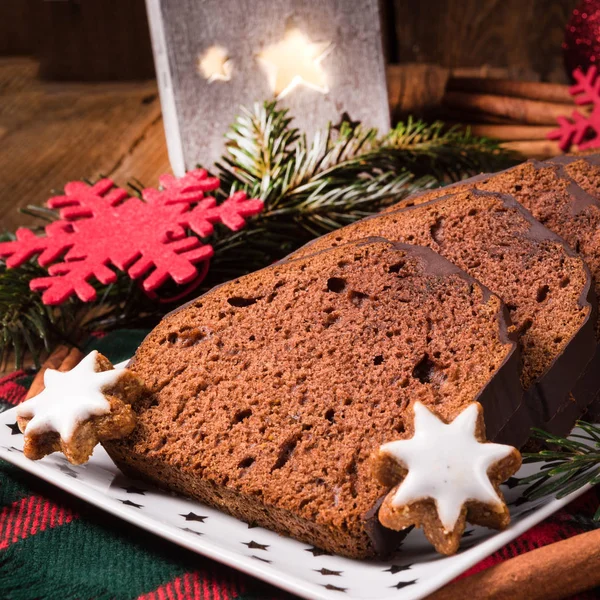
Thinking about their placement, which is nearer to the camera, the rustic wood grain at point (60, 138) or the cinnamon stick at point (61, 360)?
the cinnamon stick at point (61, 360)

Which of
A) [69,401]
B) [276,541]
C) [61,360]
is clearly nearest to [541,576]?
[276,541]

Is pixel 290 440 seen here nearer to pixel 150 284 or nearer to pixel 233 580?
pixel 233 580

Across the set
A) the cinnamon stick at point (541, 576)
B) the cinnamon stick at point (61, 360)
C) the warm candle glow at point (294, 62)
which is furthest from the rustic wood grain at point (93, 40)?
the cinnamon stick at point (541, 576)

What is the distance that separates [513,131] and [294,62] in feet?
4.00

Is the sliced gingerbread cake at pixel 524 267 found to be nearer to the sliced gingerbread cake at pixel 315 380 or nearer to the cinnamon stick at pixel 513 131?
the sliced gingerbread cake at pixel 315 380

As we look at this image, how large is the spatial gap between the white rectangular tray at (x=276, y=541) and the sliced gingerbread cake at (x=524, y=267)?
199 millimetres

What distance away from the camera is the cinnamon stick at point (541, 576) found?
4.00ft

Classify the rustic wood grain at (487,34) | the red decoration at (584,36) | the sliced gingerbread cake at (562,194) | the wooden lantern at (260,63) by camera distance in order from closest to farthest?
1. the sliced gingerbread cake at (562,194)
2. the wooden lantern at (260,63)
3. the red decoration at (584,36)
4. the rustic wood grain at (487,34)

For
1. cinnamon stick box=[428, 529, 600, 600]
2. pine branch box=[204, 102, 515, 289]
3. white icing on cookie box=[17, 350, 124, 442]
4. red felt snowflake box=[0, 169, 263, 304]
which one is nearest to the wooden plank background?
pine branch box=[204, 102, 515, 289]

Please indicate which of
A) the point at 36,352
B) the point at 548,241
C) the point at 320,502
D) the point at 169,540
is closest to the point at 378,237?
the point at 548,241

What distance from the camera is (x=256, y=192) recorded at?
8.22ft

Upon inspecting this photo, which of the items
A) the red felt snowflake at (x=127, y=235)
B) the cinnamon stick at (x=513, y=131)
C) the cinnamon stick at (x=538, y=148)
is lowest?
the cinnamon stick at (x=538, y=148)

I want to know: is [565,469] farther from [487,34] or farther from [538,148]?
[487,34]

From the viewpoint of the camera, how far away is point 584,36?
3.42 metres
